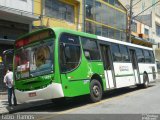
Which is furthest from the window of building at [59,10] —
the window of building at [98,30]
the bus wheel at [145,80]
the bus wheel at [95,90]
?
the bus wheel at [95,90]

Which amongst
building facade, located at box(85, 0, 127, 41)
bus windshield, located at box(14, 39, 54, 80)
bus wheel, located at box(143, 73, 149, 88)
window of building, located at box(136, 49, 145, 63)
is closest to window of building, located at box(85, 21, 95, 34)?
building facade, located at box(85, 0, 127, 41)

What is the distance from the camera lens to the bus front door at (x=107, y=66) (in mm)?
16075

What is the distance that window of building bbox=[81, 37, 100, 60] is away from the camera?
14500 mm

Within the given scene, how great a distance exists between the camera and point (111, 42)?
56.4 ft

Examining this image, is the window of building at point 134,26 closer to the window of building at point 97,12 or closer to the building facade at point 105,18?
the building facade at point 105,18

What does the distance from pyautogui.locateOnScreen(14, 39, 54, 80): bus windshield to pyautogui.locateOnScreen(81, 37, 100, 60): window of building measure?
6.72 ft

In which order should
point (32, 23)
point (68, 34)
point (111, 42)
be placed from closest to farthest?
point (68, 34) < point (111, 42) < point (32, 23)

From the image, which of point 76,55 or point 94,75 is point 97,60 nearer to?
point 94,75

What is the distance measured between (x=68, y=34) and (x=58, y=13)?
1266 centimetres

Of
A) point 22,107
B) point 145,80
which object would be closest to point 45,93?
point 22,107

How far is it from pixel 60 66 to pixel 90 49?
2750mm

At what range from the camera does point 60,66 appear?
493 inches

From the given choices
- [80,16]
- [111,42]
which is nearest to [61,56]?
[111,42]

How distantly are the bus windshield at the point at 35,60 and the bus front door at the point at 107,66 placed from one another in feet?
13.0
